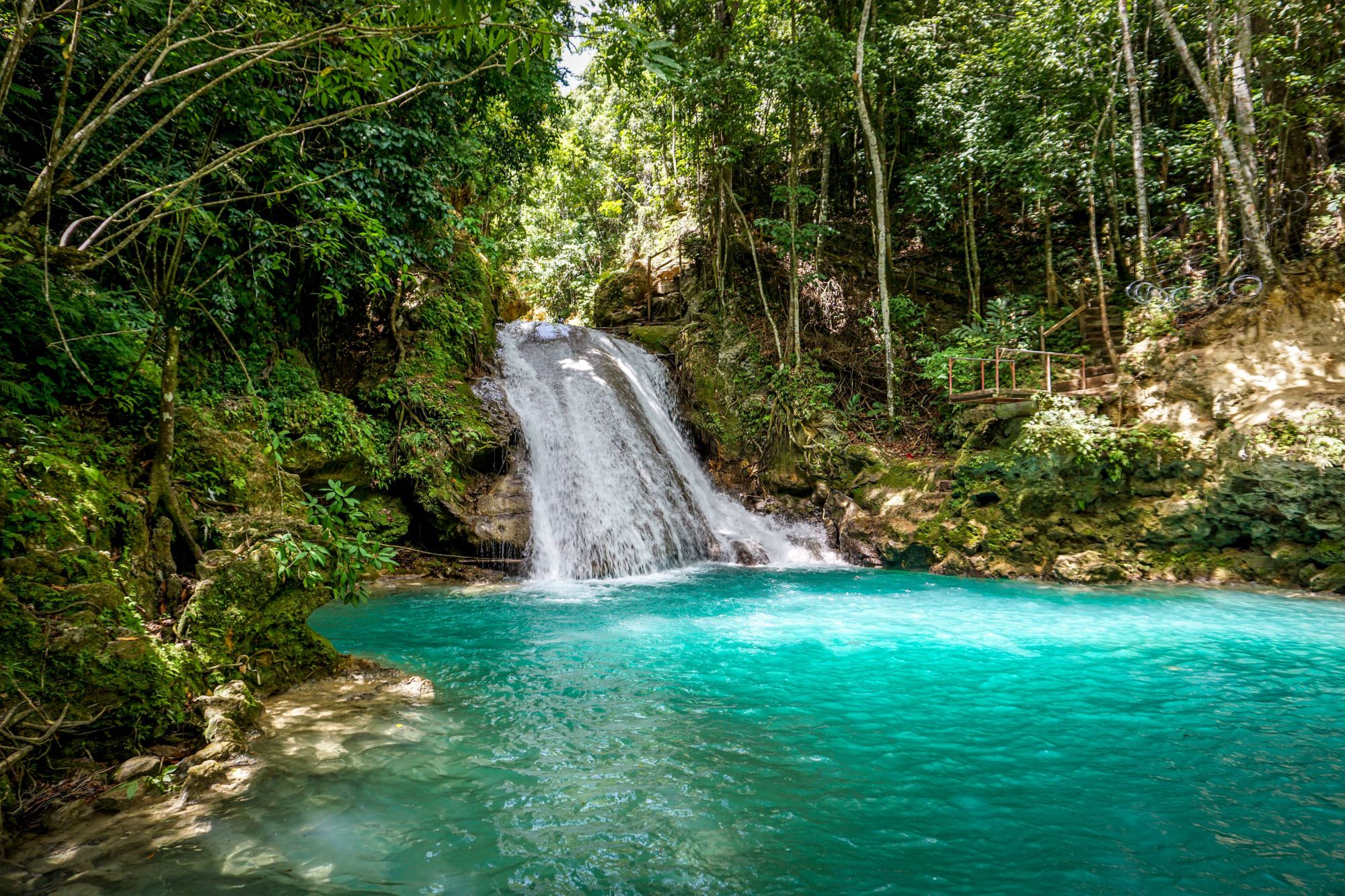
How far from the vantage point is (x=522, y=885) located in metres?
2.66

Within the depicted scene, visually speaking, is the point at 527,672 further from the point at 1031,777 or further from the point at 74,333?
the point at 74,333

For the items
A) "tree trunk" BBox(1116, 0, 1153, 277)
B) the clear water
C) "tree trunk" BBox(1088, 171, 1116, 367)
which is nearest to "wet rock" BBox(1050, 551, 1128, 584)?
the clear water

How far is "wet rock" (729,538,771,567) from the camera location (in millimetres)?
11242

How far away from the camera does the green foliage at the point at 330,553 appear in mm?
4344

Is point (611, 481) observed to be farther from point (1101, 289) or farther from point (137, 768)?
point (1101, 289)

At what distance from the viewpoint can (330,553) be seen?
195 inches

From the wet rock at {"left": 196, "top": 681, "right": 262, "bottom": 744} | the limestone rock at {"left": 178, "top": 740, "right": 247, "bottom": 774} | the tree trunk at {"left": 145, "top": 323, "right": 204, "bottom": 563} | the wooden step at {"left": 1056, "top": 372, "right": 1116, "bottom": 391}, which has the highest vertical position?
the wooden step at {"left": 1056, "top": 372, "right": 1116, "bottom": 391}

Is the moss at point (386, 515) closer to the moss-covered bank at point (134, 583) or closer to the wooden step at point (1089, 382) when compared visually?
the moss-covered bank at point (134, 583)

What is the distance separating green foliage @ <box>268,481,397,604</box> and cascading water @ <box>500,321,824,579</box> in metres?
5.42

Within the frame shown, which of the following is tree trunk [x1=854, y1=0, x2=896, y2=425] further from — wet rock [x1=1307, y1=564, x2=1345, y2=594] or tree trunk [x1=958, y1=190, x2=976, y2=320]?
wet rock [x1=1307, y1=564, x2=1345, y2=594]

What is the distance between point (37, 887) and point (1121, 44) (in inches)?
711

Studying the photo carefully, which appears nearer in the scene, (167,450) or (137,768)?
(137,768)

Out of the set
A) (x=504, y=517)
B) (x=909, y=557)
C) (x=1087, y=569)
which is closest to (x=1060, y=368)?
(x=1087, y=569)

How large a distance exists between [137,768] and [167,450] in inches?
80.6
